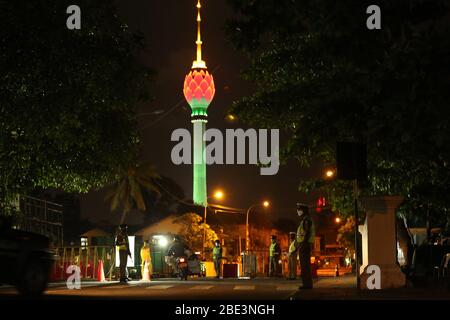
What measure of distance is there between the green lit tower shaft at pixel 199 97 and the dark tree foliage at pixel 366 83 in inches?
3233

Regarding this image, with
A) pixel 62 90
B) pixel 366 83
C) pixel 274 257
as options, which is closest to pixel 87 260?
pixel 274 257

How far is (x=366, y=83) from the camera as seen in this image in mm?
16344

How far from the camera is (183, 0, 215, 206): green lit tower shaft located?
10938 cm

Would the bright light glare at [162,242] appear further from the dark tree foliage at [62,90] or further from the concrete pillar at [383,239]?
the concrete pillar at [383,239]

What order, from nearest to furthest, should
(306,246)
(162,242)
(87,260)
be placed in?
(306,246), (87,260), (162,242)

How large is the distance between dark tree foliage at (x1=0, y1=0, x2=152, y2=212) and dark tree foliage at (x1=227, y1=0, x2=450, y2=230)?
4.46 m

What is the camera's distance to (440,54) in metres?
15.8

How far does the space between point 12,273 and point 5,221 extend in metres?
0.98

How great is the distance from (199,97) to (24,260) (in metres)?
94.6

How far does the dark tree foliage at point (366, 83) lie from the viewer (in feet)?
51.9

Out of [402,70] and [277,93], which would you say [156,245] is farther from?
[402,70]

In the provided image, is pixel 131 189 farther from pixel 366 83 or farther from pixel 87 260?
pixel 366 83

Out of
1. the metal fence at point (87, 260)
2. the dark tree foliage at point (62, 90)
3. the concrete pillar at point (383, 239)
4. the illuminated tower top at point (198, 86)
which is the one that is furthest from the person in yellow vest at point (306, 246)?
the illuminated tower top at point (198, 86)

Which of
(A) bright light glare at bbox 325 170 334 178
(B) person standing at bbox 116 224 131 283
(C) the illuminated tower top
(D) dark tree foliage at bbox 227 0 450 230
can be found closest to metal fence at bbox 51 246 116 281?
(B) person standing at bbox 116 224 131 283
